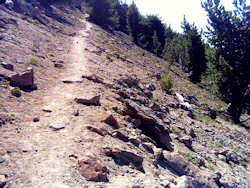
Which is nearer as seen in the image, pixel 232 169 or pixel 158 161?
pixel 158 161

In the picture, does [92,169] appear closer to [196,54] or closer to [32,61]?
[32,61]

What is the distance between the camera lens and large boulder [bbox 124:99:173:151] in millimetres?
8172

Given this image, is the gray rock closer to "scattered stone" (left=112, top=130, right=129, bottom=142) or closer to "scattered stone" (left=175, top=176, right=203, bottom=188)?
"scattered stone" (left=112, top=130, right=129, bottom=142)

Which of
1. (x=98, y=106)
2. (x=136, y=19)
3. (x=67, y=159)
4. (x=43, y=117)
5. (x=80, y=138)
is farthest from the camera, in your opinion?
(x=136, y=19)

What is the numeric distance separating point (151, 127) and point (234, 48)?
533 inches

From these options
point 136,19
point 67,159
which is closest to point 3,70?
point 67,159

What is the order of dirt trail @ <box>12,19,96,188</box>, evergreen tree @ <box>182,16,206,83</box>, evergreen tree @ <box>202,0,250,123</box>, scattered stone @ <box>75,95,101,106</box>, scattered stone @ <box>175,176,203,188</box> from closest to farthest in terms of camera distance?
dirt trail @ <box>12,19,96,188</box> → scattered stone @ <box>175,176,203,188</box> → scattered stone @ <box>75,95,101,106</box> → evergreen tree @ <box>202,0,250,123</box> → evergreen tree @ <box>182,16,206,83</box>

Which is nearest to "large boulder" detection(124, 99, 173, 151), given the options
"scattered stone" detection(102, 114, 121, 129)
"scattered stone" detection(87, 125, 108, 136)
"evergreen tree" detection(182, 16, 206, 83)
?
"scattered stone" detection(102, 114, 121, 129)

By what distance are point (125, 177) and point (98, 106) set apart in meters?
3.79

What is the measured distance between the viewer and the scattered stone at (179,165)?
6883mm

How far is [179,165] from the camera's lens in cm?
701

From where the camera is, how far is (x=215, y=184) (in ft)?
22.8

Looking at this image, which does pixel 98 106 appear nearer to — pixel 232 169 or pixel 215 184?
pixel 215 184

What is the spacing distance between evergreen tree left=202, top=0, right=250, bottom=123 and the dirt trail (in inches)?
541
